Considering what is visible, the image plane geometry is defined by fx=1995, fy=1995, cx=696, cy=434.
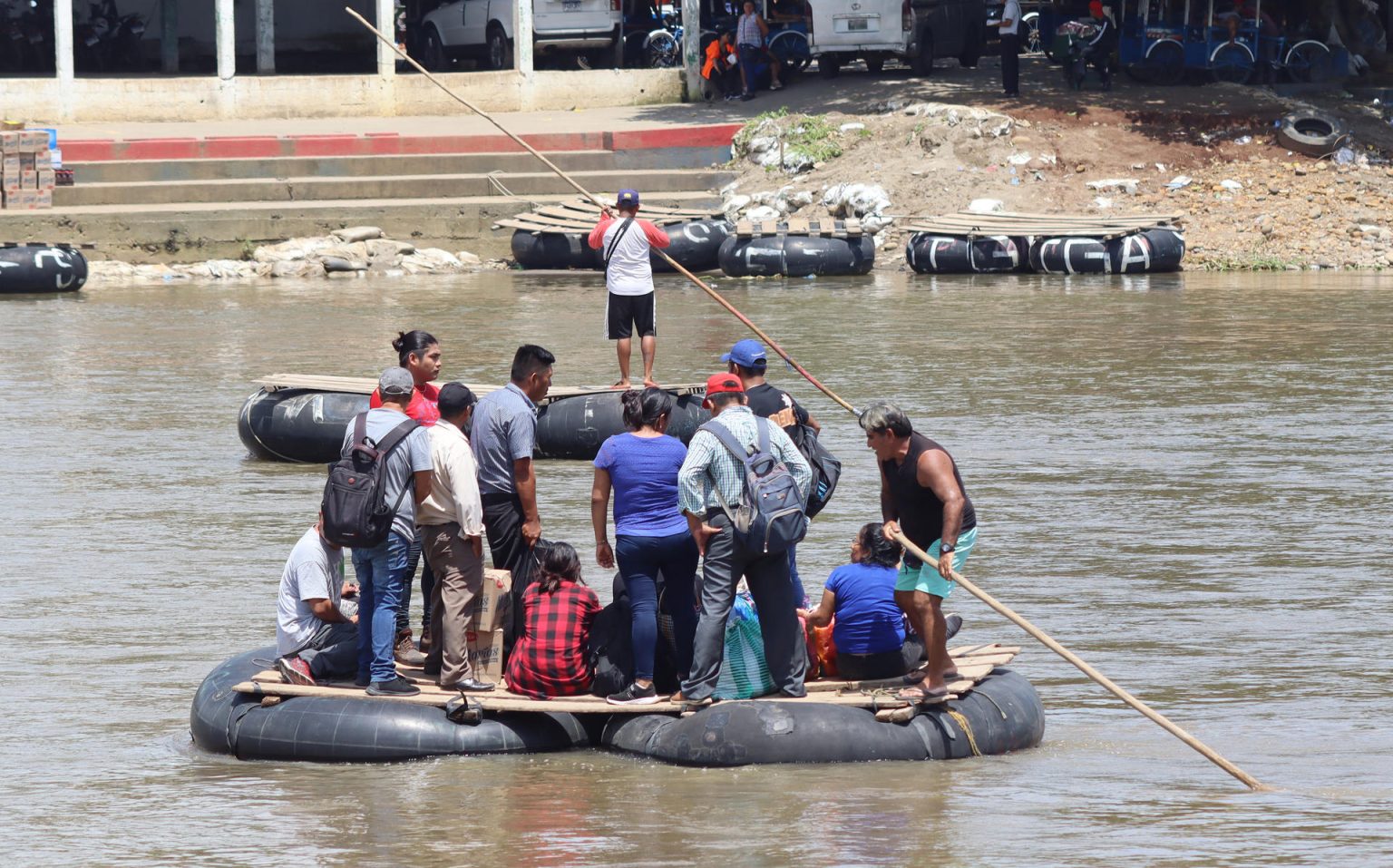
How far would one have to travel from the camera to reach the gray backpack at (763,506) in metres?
8.23

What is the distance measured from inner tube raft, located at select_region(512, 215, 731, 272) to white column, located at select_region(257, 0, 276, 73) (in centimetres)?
923

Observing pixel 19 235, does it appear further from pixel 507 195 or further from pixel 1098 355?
pixel 1098 355

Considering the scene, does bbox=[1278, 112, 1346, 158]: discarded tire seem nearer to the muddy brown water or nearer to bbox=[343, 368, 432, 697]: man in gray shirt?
the muddy brown water

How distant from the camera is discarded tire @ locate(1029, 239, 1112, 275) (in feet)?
92.0

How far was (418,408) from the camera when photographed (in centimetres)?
949

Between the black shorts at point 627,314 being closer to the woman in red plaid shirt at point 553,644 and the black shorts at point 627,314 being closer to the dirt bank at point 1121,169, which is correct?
the woman in red plaid shirt at point 553,644

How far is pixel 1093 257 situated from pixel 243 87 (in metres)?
16.8

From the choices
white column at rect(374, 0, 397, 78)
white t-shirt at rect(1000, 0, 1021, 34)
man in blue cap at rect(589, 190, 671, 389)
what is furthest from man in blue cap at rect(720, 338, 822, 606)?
white column at rect(374, 0, 397, 78)

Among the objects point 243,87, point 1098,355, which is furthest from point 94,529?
point 243,87

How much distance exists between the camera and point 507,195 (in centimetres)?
3281

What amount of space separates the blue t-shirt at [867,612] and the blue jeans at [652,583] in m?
0.64

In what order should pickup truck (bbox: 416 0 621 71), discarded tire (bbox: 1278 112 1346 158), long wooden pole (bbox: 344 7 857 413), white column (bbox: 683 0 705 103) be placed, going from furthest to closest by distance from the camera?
pickup truck (bbox: 416 0 621 71) < white column (bbox: 683 0 705 103) < discarded tire (bbox: 1278 112 1346 158) < long wooden pole (bbox: 344 7 857 413)

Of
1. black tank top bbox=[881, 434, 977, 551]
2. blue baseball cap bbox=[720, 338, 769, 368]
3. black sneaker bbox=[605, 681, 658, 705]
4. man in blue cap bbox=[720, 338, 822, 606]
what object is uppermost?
blue baseball cap bbox=[720, 338, 769, 368]

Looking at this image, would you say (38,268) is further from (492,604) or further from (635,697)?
(635,697)
